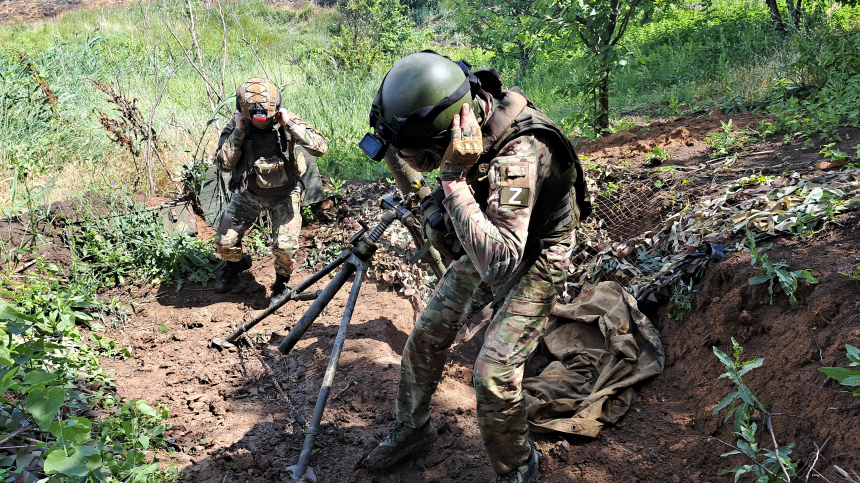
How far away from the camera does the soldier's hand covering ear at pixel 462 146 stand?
7.01 feet

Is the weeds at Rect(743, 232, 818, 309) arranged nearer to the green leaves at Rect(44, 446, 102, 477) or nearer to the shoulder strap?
the shoulder strap

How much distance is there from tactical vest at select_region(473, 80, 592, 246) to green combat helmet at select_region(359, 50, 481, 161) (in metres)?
0.17

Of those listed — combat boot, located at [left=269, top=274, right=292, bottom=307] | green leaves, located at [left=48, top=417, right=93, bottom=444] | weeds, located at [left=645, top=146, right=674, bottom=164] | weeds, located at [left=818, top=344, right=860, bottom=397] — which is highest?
weeds, located at [left=818, top=344, right=860, bottom=397]

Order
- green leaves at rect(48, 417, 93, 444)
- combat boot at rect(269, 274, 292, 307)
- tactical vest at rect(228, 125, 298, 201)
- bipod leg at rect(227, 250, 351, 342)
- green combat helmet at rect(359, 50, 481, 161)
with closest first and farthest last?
green leaves at rect(48, 417, 93, 444)
green combat helmet at rect(359, 50, 481, 161)
bipod leg at rect(227, 250, 351, 342)
tactical vest at rect(228, 125, 298, 201)
combat boot at rect(269, 274, 292, 307)

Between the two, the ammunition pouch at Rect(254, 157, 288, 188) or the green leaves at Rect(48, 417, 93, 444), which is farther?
the ammunition pouch at Rect(254, 157, 288, 188)

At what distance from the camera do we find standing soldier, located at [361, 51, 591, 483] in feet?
7.05

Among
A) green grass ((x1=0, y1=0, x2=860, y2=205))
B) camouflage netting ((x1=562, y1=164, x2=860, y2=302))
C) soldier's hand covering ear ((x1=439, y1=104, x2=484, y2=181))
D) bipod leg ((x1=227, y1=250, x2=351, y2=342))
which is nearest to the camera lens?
soldier's hand covering ear ((x1=439, y1=104, x2=484, y2=181))

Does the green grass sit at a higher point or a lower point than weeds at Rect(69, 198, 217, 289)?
higher

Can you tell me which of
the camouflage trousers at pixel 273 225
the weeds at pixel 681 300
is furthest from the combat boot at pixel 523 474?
the camouflage trousers at pixel 273 225

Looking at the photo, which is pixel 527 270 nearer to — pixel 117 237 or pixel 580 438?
pixel 580 438

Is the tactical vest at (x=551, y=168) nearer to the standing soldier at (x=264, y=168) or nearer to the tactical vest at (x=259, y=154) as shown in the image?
the standing soldier at (x=264, y=168)

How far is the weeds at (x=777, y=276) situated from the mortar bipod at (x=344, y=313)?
1.91 meters

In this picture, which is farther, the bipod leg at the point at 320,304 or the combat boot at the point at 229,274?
the combat boot at the point at 229,274

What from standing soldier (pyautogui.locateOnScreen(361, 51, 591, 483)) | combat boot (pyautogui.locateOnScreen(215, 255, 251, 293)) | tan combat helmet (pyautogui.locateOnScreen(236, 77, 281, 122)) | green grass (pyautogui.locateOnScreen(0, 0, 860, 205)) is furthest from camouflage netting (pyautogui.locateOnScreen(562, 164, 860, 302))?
combat boot (pyautogui.locateOnScreen(215, 255, 251, 293))
